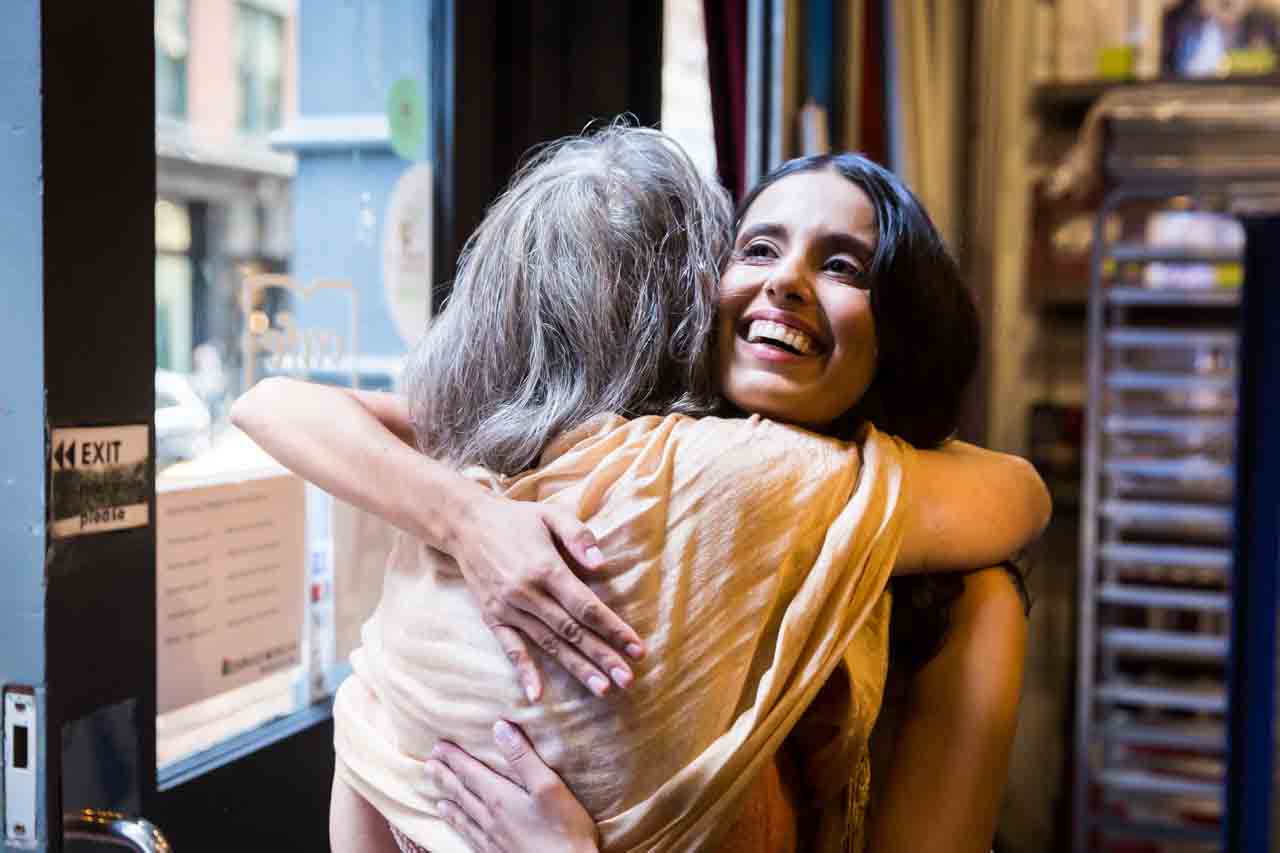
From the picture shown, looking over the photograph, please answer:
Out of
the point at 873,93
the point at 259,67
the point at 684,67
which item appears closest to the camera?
the point at 259,67

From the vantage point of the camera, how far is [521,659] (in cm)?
89

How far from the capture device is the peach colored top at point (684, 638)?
2.89 ft

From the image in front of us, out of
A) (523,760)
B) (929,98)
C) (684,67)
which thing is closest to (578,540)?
(523,760)

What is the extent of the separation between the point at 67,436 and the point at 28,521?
0.08 meters

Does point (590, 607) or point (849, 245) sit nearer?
point (590, 607)

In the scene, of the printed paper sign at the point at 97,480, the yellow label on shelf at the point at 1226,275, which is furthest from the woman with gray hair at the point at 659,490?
the yellow label on shelf at the point at 1226,275

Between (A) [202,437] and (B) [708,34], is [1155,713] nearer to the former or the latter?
(B) [708,34]

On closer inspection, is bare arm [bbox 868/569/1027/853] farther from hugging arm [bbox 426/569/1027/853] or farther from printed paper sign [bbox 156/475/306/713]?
printed paper sign [bbox 156/475/306/713]

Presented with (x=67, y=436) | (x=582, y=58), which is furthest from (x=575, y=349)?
(x=582, y=58)

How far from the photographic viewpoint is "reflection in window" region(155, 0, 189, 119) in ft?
4.54

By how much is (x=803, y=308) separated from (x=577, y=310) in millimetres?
220

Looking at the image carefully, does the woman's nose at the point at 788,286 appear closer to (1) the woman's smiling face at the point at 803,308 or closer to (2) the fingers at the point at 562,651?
(1) the woman's smiling face at the point at 803,308

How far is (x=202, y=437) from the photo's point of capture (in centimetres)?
145

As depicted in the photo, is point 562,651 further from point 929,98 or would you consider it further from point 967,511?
point 929,98
